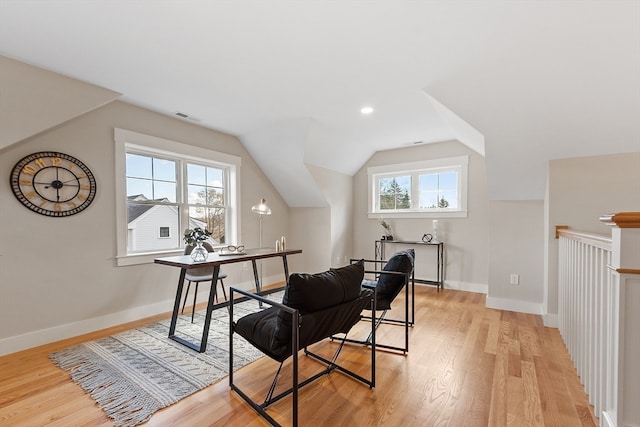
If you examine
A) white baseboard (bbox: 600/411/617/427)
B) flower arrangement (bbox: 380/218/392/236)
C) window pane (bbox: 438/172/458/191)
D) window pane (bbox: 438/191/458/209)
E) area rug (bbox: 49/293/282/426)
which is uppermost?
window pane (bbox: 438/172/458/191)

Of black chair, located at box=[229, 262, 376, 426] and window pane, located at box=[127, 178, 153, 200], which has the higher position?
window pane, located at box=[127, 178, 153, 200]

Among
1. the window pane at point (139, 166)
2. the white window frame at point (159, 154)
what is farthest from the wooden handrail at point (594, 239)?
the window pane at point (139, 166)

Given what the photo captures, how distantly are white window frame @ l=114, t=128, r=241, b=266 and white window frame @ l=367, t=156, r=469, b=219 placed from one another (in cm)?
246

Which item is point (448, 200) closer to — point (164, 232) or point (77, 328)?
point (164, 232)

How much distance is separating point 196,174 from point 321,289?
3.15 m

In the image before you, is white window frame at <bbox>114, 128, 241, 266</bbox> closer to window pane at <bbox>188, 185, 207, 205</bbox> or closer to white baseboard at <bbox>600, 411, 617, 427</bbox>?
window pane at <bbox>188, 185, 207, 205</bbox>

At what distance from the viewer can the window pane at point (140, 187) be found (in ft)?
11.2

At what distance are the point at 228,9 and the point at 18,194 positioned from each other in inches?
98.8

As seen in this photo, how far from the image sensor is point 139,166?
3.51m

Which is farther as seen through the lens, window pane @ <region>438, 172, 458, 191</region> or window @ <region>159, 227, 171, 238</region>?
window pane @ <region>438, 172, 458, 191</region>

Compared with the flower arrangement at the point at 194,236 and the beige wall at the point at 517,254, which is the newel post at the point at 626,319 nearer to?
the beige wall at the point at 517,254

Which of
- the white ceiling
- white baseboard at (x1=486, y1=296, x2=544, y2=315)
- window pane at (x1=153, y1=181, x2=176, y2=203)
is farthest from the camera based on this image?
window pane at (x1=153, y1=181, x2=176, y2=203)

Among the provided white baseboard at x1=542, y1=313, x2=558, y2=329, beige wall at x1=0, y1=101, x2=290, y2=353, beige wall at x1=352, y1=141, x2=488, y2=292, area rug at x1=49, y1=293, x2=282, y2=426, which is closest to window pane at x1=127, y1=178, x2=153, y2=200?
beige wall at x1=0, y1=101, x2=290, y2=353

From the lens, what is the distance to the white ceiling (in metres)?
1.78
